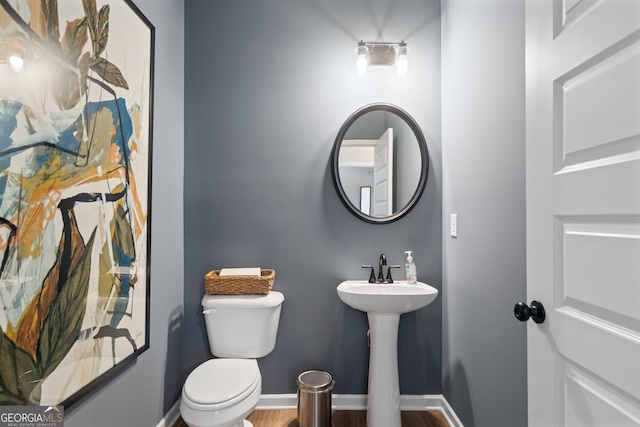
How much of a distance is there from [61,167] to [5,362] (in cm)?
59

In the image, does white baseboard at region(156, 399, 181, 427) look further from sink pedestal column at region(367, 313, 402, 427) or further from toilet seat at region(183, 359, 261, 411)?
sink pedestal column at region(367, 313, 402, 427)

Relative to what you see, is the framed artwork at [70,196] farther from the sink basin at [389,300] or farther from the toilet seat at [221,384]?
the sink basin at [389,300]

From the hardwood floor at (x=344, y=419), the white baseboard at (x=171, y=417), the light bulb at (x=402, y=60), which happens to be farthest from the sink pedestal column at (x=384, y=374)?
the light bulb at (x=402, y=60)

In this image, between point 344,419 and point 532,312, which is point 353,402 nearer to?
point 344,419

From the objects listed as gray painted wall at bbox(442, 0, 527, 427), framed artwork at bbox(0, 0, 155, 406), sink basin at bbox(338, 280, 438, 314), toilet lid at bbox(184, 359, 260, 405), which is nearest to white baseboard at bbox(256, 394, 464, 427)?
gray painted wall at bbox(442, 0, 527, 427)

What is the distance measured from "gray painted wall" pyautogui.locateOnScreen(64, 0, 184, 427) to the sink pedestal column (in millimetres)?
1142

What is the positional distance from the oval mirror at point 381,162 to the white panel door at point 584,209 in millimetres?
1119

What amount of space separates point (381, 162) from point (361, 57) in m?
0.64

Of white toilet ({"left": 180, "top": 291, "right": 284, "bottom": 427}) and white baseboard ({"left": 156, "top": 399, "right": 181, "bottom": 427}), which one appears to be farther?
white baseboard ({"left": 156, "top": 399, "right": 181, "bottom": 427})

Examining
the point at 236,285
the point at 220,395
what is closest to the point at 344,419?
the point at 220,395

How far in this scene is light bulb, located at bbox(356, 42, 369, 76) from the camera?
2.08m

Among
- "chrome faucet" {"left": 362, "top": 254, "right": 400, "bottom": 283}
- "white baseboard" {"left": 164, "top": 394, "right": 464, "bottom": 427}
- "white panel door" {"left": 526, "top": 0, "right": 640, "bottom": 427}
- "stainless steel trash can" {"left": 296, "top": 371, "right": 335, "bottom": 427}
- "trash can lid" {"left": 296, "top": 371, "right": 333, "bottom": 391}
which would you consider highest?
"white panel door" {"left": 526, "top": 0, "right": 640, "bottom": 427}

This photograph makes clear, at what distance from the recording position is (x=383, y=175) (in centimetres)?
219

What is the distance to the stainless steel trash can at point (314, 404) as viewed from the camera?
1894 millimetres
